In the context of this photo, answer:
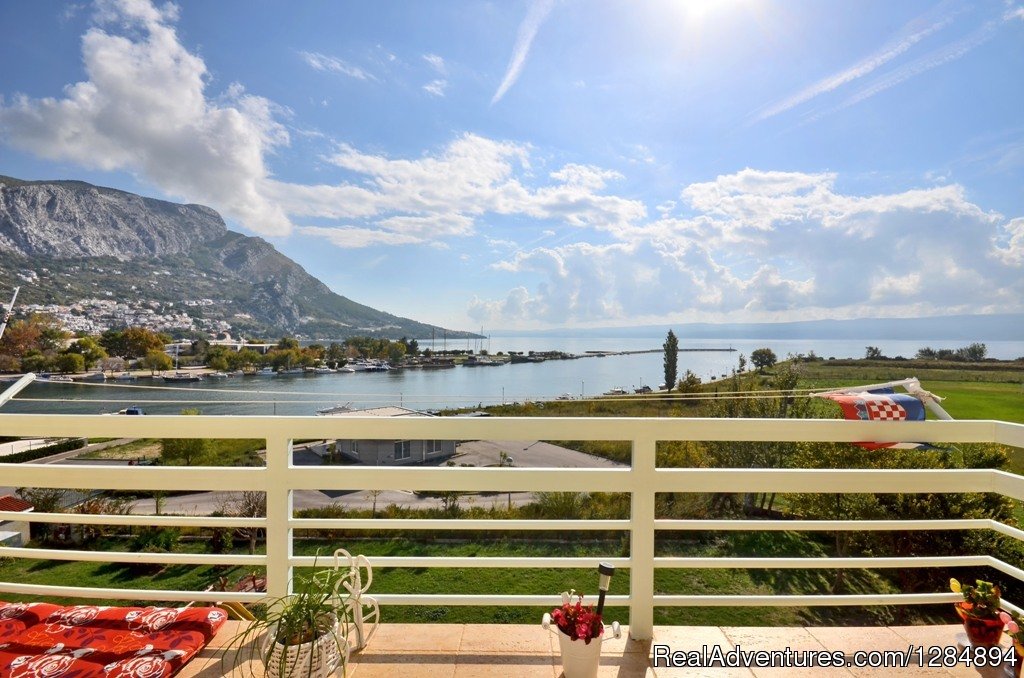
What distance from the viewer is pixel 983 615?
1654 millimetres

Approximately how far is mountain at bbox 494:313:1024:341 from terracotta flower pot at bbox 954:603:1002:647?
10164 mm

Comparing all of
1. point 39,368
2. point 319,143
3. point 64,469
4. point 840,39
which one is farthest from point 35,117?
point 840,39

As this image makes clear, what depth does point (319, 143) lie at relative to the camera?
1345cm

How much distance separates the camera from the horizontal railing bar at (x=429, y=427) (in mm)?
1797

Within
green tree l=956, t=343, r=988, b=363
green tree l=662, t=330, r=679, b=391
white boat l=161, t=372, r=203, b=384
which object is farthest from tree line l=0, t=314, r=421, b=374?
green tree l=956, t=343, r=988, b=363

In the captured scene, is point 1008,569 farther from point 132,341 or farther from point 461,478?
point 132,341

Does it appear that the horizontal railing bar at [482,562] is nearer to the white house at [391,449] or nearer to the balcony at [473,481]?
the balcony at [473,481]

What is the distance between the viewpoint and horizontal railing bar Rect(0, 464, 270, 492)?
1796mm

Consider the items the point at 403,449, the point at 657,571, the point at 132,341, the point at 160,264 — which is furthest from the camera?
the point at 657,571

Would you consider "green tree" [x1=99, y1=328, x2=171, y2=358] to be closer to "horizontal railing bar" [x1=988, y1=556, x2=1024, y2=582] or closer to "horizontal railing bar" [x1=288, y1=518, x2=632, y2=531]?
"horizontal railing bar" [x1=288, y1=518, x2=632, y2=531]

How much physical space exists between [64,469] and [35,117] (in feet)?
42.9

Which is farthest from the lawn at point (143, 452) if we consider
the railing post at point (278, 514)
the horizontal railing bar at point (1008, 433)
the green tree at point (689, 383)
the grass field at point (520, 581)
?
the green tree at point (689, 383)

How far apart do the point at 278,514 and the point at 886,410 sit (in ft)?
8.25

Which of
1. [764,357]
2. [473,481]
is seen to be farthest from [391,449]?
[764,357]
